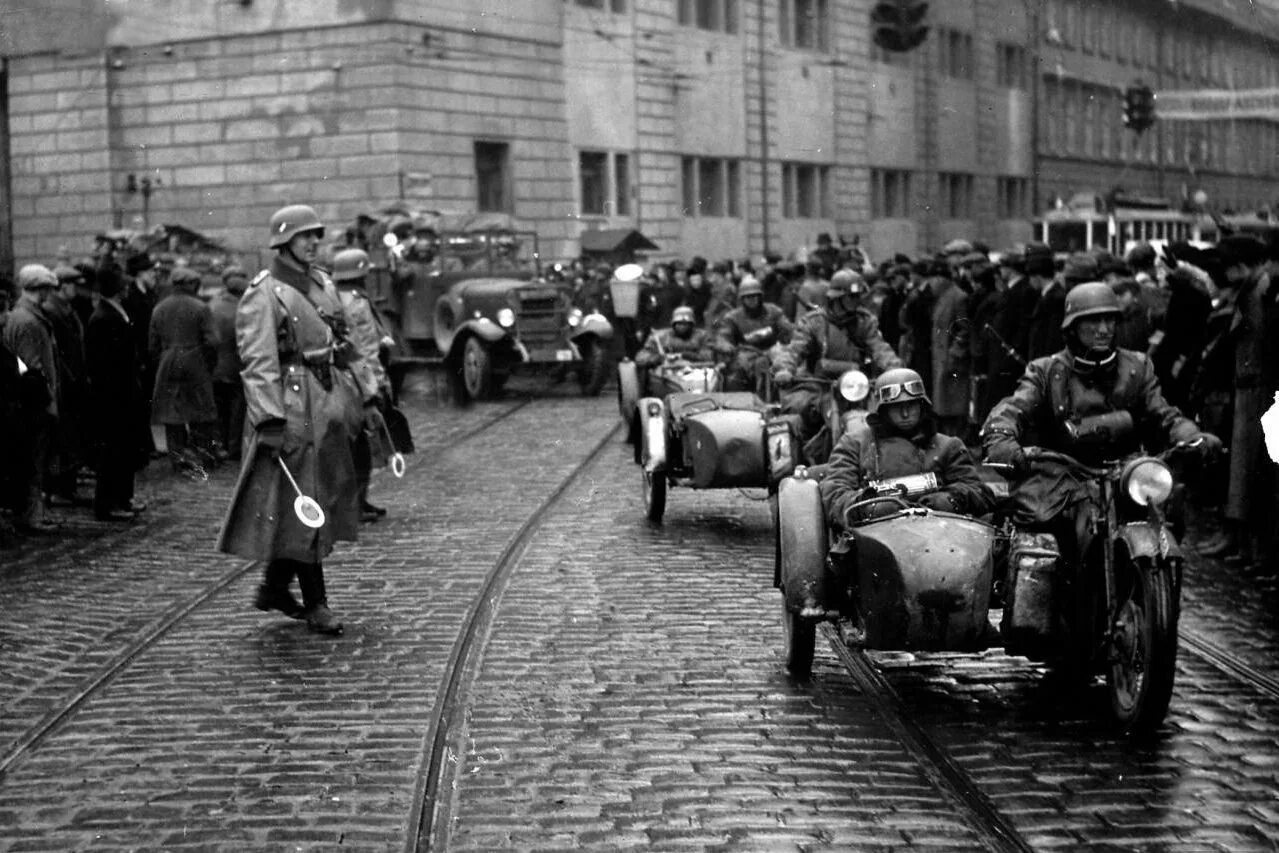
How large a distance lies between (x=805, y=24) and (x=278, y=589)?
4077 cm

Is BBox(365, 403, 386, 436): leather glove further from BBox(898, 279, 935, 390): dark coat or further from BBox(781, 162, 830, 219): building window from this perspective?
BBox(781, 162, 830, 219): building window

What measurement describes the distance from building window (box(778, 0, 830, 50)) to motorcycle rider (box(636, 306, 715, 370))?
32237 millimetres

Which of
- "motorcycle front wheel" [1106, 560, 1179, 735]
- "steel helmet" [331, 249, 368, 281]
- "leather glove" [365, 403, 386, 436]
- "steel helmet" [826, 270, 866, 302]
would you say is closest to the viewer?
"motorcycle front wheel" [1106, 560, 1179, 735]

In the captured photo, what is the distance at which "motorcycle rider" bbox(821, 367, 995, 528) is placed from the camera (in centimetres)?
792

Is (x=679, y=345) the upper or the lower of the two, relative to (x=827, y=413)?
upper

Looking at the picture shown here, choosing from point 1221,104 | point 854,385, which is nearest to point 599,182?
point 1221,104

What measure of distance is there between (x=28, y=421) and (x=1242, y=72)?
50564 mm

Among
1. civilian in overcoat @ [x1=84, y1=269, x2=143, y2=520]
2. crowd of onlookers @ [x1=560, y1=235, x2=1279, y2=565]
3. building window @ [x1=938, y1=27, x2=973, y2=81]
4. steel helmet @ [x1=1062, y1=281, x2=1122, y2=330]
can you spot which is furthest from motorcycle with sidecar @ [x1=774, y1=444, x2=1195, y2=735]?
building window @ [x1=938, y1=27, x2=973, y2=81]

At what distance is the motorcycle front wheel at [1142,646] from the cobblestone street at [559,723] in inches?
5.5

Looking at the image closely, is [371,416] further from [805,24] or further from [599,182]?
[805,24]

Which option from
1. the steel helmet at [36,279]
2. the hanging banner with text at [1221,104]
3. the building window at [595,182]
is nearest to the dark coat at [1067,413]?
the steel helmet at [36,279]

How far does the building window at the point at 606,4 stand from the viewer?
39134 mm

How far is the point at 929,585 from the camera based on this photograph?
7.05m

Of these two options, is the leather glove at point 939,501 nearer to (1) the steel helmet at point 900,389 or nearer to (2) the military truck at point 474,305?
(1) the steel helmet at point 900,389
